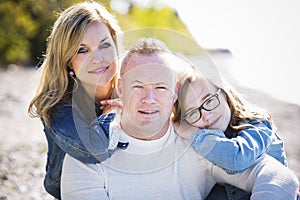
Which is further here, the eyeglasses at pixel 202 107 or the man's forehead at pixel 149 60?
the eyeglasses at pixel 202 107

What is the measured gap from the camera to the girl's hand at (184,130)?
233 cm

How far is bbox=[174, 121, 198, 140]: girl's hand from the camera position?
2334mm

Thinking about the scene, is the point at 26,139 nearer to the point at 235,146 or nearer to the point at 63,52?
the point at 63,52

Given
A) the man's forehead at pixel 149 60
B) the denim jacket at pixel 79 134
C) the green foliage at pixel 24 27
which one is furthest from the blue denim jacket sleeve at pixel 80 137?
the green foliage at pixel 24 27

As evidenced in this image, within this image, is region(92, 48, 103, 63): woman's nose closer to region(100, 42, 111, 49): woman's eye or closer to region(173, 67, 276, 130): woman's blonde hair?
region(100, 42, 111, 49): woman's eye

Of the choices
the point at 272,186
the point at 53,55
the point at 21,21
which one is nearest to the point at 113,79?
the point at 53,55

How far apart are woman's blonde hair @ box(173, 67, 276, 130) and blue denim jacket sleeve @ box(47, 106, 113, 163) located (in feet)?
1.06

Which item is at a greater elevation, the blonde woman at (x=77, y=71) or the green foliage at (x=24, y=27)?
the blonde woman at (x=77, y=71)

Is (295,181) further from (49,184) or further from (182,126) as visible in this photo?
(49,184)

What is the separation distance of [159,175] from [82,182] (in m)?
0.32

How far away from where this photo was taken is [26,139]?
5.48m

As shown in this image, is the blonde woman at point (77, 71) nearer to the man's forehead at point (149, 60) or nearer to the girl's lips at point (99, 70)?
the girl's lips at point (99, 70)

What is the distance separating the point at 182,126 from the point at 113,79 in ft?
1.35

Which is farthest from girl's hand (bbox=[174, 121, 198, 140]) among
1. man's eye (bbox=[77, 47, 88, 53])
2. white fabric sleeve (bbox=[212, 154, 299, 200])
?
man's eye (bbox=[77, 47, 88, 53])
